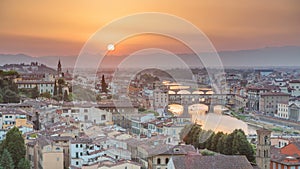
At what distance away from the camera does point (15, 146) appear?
15.0 ft

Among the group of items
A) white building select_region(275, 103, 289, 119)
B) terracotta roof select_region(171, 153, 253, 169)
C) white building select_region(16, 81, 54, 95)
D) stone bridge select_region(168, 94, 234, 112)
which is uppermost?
white building select_region(16, 81, 54, 95)

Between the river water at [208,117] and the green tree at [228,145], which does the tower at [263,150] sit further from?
the river water at [208,117]

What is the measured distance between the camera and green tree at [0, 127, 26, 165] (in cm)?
448

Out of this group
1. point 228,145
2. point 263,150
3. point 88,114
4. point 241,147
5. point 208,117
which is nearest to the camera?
point 263,150

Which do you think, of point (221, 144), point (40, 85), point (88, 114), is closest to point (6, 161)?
point (221, 144)

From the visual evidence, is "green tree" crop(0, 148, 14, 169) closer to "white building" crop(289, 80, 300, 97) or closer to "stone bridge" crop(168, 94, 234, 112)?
"stone bridge" crop(168, 94, 234, 112)

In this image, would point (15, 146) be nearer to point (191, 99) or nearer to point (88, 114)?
point (88, 114)

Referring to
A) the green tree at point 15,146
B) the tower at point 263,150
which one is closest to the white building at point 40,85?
the green tree at point 15,146

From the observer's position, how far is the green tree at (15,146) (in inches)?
176

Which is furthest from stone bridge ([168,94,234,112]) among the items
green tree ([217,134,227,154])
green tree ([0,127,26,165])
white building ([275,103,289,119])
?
green tree ([0,127,26,165])

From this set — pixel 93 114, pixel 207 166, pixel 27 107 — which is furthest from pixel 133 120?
pixel 207 166

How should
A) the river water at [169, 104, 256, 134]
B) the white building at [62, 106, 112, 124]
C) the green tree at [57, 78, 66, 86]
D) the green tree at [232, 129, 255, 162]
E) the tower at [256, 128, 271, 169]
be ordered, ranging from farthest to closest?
1. the green tree at [57, 78, 66, 86]
2. the river water at [169, 104, 256, 134]
3. the white building at [62, 106, 112, 124]
4. the green tree at [232, 129, 255, 162]
5. the tower at [256, 128, 271, 169]

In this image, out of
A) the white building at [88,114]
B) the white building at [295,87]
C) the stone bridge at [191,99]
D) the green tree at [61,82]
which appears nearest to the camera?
the white building at [88,114]

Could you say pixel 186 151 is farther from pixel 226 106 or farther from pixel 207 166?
pixel 226 106
